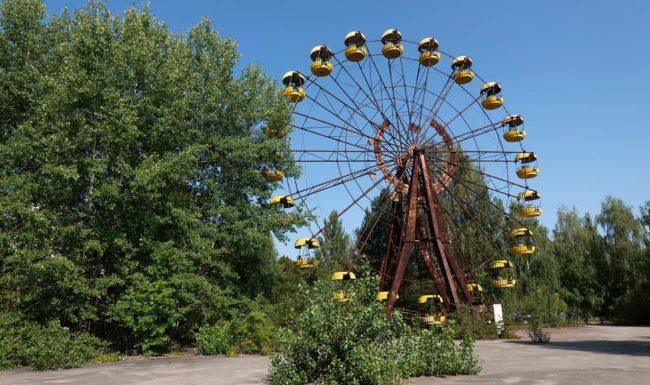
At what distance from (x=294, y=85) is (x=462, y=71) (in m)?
9.67

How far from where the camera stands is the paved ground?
936 cm

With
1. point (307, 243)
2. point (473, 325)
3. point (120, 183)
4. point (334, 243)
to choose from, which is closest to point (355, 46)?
point (307, 243)

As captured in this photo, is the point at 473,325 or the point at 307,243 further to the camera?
the point at 307,243

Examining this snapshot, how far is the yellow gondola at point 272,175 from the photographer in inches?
925

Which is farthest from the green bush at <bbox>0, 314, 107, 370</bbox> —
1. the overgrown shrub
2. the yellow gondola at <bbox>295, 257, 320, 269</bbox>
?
the overgrown shrub

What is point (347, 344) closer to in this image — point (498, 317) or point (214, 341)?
point (214, 341)

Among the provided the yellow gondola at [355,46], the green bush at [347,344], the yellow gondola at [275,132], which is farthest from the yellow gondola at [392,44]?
the green bush at [347,344]

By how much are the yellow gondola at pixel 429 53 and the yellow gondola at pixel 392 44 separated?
6.22ft

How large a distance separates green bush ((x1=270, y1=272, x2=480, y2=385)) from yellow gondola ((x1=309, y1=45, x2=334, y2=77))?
17222 millimetres

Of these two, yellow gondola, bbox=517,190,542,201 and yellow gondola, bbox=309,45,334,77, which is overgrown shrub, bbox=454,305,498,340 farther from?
yellow gondola, bbox=309,45,334,77

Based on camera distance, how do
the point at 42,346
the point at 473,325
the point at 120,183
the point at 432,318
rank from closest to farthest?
the point at 42,346
the point at 120,183
the point at 432,318
the point at 473,325

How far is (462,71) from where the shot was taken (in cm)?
2636

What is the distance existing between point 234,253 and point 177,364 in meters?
8.70

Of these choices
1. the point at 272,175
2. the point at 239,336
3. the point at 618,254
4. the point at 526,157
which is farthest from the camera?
the point at 618,254
